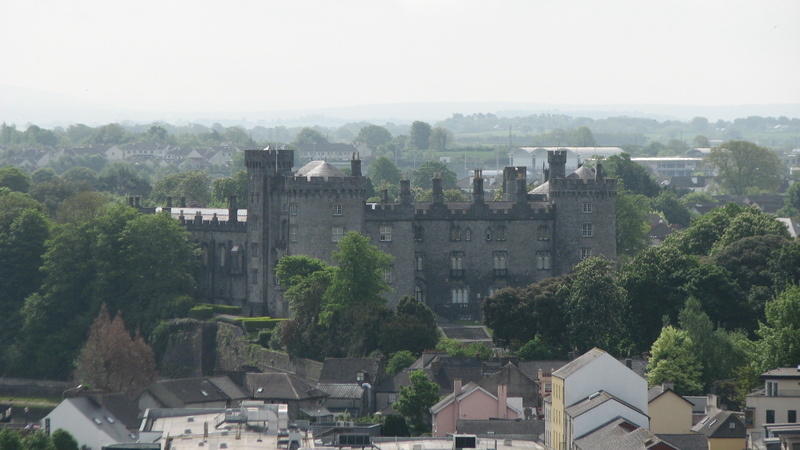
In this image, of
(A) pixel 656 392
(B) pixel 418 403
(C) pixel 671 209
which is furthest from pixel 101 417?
(C) pixel 671 209

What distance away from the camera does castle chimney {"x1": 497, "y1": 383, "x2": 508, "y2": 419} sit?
77.0 metres

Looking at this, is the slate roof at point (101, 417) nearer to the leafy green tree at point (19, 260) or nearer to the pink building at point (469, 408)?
the pink building at point (469, 408)

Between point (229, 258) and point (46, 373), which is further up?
point (229, 258)

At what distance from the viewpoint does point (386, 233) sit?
9938 centimetres

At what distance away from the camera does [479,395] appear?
77.1 m

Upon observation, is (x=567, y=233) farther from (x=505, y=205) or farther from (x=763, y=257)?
(x=763, y=257)

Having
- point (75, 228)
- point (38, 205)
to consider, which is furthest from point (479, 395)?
point (38, 205)

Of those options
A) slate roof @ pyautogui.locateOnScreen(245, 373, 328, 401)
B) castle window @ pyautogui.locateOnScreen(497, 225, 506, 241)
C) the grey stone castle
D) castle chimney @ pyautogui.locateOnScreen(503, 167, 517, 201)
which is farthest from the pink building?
castle chimney @ pyautogui.locateOnScreen(503, 167, 517, 201)

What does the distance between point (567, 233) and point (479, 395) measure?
25271 millimetres

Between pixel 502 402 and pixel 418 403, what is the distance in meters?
3.99

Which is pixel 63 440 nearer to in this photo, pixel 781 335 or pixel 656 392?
pixel 656 392

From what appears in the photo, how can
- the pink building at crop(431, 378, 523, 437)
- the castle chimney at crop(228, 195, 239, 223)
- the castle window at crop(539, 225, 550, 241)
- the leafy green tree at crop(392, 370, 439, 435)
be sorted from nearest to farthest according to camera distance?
1. the pink building at crop(431, 378, 523, 437)
2. the leafy green tree at crop(392, 370, 439, 435)
3. the castle window at crop(539, 225, 550, 241)
4. the castle chimney at crop(228, 195, 239, 223)

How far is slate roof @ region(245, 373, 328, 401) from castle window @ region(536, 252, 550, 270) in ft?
61.5

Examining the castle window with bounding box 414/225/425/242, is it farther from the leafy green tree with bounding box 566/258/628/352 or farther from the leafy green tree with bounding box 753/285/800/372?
the leafy green tree with bounding box 753/285/800/372
